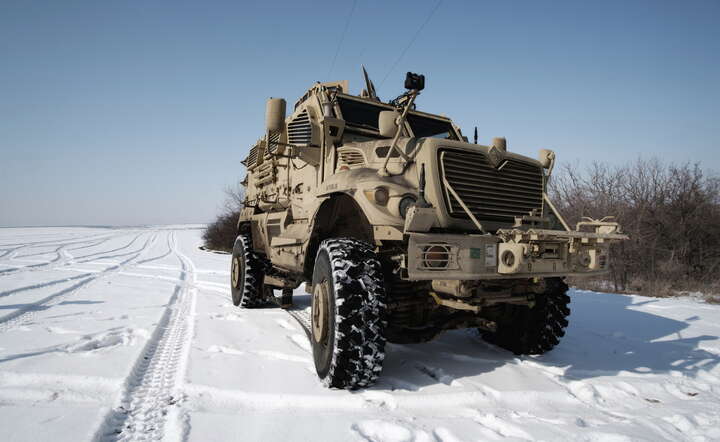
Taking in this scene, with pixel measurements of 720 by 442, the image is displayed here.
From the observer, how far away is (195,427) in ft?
8.29

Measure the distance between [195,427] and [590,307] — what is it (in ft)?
21.7

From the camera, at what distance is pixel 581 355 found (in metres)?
4.37

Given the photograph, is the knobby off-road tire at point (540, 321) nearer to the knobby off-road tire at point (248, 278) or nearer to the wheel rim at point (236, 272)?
the knobby off-road tire at point (248, 278)

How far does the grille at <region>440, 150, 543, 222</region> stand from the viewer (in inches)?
137

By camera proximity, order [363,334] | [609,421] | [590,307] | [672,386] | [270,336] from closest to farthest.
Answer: [609,421]
[363,334]
[672,386]
[270,336]
[590,307]

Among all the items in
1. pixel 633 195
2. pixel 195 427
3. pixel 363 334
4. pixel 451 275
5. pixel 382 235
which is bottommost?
pixel 195 427

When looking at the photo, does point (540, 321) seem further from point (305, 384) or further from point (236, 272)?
point (236, 272)

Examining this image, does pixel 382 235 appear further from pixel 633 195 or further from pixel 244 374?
pixel 633 195

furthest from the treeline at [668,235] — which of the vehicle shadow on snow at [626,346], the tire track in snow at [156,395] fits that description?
the tire track in snow at [156,395]

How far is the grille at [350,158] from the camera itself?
12.9ft

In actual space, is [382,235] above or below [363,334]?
above

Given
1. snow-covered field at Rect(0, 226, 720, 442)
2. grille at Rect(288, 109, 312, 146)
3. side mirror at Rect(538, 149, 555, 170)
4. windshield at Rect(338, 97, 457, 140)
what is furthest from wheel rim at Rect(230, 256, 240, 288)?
side mirror at Rect(538, 149, 555, 170)

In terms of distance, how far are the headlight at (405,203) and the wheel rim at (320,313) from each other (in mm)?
895

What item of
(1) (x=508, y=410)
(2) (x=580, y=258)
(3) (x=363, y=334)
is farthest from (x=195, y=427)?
(2) (x=580, y=258)
